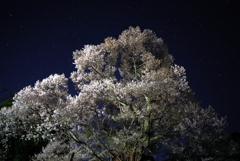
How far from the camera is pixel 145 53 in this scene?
505 inches

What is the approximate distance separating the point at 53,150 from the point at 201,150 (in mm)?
12328

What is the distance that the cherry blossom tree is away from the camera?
920 centimetres

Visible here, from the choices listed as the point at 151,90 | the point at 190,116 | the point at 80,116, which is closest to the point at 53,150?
the point at 80,116

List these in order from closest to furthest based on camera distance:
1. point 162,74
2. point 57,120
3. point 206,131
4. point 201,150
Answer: point 57,120 < point 162,74 < point 206,131 < point 201,150

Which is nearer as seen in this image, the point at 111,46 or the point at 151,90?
the point at 151,90

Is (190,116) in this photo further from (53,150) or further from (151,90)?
(53,150)

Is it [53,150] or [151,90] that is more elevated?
[151,90]

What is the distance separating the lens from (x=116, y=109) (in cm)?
1534

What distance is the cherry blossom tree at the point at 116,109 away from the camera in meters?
9.20

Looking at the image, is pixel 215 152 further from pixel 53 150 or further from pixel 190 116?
pixel 53 150

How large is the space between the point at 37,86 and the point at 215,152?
1571cm

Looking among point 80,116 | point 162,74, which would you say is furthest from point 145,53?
point 80,116

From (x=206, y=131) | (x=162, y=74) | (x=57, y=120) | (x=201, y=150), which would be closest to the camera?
(x=57, y=120)

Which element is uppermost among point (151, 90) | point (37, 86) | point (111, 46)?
point (111, 46)
